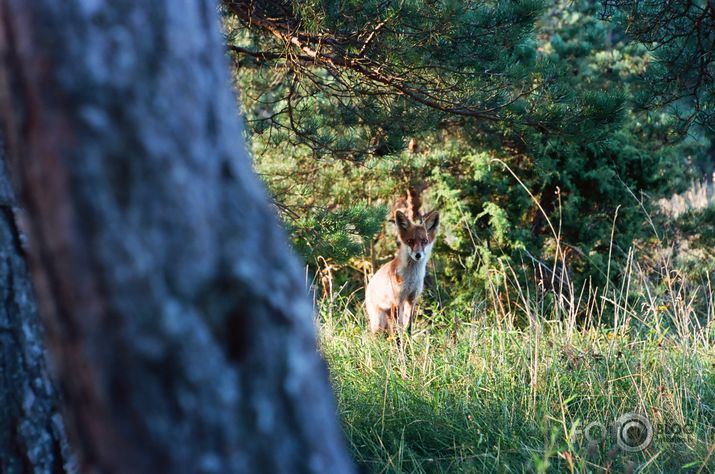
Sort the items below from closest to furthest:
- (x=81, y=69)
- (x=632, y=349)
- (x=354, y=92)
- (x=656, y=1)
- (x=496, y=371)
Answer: (x=81, y=69)
(x=496, y=371)
(x=632, y=349)
(x=656, y=1)
(x=354, y=92)

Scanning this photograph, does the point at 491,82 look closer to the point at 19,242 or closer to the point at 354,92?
the point at 354,92

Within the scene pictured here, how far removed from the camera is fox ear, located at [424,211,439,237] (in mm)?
7660

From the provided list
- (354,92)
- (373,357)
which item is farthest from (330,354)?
(354,92)

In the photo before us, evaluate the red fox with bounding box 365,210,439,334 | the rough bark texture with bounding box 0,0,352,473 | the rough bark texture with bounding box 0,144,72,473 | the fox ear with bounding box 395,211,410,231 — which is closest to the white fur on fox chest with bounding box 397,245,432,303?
the red fox with bounding box 365,210,439,334

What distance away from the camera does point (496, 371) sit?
4375 millimetres

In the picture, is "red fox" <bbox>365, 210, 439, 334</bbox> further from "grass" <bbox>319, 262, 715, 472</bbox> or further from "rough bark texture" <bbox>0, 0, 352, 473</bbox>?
"rough bark texture" <bbox>0, 0, 352, 473</bbox>

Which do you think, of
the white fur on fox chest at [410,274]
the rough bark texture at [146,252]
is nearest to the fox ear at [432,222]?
the white fur on fox chest at [410,274]

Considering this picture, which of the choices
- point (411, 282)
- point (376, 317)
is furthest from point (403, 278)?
point (376, 317)

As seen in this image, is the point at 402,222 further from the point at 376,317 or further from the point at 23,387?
the point at 23,387

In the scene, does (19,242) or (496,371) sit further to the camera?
(496,371)

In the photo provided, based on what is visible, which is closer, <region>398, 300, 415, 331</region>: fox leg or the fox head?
<region>398, 300, 415, 331</region>: fox leg

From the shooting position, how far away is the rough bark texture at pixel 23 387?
2008mm

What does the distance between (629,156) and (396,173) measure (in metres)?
3.02

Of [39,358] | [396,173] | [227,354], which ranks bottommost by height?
[227,354]
